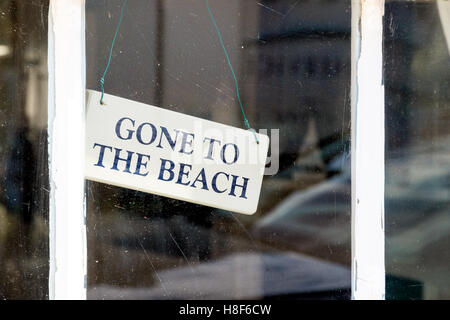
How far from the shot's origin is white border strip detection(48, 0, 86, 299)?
52.8 inches

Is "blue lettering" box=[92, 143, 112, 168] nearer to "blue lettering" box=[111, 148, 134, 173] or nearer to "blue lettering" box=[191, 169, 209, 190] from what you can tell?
"blue lettering" box=[111, 148, 134, 173]

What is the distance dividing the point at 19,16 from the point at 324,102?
1.02m

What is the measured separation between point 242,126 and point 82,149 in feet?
1.71

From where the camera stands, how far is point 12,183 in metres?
1.36

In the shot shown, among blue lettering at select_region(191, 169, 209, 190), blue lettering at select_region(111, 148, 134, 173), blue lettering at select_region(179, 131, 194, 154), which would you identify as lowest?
blue lettering at select_region(191, 169, 209, 190)

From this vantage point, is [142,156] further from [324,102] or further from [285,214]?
[324,102]

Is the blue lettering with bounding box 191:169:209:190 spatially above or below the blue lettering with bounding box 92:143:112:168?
below

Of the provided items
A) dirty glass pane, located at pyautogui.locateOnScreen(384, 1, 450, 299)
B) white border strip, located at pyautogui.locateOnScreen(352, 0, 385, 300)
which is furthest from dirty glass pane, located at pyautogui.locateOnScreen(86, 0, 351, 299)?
dirty glass pane, located at pyautogui.locateOnScreen(384, 1, 450, 299)

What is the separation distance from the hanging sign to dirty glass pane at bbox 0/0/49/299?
167 millimetres

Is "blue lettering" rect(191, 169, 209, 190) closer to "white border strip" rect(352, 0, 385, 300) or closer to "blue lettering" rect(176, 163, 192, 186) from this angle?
"blue lettering" rect(176, 163, 192, 186)

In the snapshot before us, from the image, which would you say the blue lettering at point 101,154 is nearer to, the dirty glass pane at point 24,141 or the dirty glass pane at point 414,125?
the dirty glass pane at point 24,141

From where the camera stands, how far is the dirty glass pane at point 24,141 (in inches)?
→ 53.0

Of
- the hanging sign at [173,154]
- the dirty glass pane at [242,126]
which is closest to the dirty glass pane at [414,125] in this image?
the dirty glass pane at [242,126]
